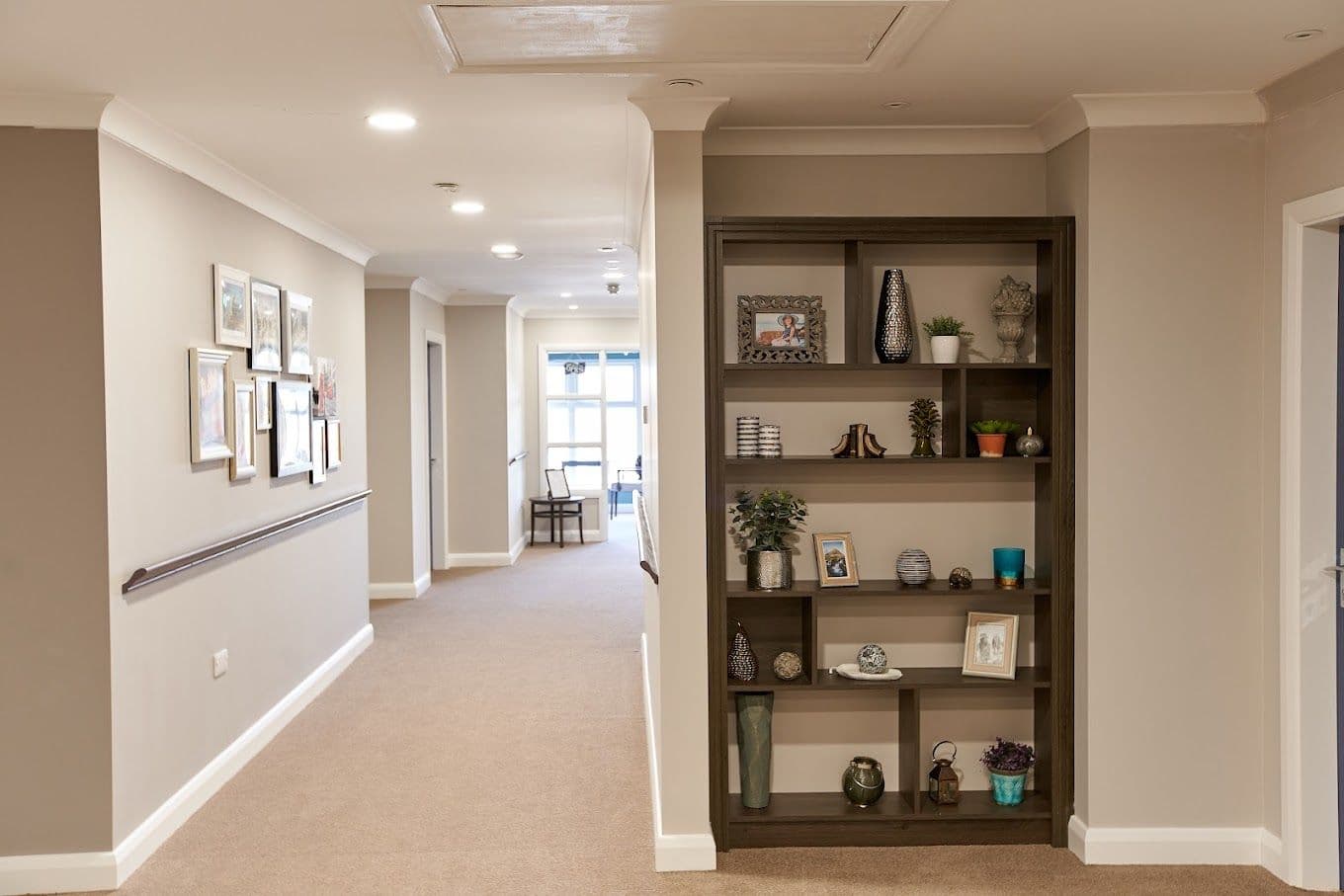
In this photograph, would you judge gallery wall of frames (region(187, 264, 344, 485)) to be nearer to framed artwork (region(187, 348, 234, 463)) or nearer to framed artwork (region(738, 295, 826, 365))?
framed artwork (region(187, 348, 234, 463))

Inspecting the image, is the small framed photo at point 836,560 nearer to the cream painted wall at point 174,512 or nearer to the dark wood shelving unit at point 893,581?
the dark wood shelving unit at point 893,581

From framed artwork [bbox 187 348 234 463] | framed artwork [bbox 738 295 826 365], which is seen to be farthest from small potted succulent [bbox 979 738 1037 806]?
framed artwork [bbox 187 348 234 463]

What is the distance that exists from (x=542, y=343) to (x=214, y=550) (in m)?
7.97

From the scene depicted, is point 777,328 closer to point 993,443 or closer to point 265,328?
point 993,443

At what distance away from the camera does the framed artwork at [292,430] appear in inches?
205

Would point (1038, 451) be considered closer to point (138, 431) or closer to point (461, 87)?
point (461, 87)

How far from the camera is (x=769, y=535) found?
Answer: 3807 millimetres

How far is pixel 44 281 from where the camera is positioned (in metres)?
3.51

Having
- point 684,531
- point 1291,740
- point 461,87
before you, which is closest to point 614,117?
point 461,87

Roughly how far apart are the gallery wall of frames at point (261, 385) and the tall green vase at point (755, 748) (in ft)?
7.33

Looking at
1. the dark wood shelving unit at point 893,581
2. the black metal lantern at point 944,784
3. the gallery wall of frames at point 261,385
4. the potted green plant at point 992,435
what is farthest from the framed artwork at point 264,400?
the black metal lantern at point 944,784

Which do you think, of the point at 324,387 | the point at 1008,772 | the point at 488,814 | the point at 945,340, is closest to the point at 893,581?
the point at 1008,772

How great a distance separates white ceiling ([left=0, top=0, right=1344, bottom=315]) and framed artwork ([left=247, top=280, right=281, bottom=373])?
1.64 ft

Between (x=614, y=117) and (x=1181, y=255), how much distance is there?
6.20ft
